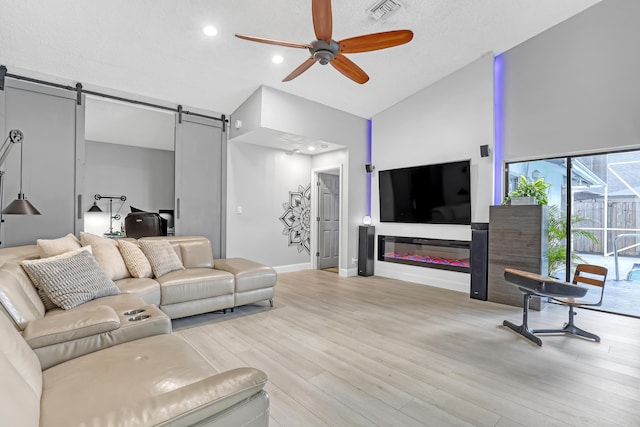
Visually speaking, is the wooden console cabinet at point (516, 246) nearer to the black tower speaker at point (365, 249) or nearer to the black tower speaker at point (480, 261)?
the black tower speaker at point (480, 261)

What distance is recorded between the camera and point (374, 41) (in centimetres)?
254

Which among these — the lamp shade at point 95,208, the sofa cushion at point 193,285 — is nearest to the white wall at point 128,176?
the lamp shade at point 95,208

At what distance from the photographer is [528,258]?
3.91 meters

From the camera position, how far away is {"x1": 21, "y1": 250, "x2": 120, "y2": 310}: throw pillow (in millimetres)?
2283

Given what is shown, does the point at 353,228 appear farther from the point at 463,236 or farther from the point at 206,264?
the point at 206,264

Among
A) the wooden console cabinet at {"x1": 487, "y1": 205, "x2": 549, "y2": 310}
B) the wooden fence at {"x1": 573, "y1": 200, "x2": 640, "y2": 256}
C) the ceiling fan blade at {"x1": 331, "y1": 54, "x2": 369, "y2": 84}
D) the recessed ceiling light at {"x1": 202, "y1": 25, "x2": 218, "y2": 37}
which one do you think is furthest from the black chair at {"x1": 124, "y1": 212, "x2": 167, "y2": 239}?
the wooden fence at {"x1": 573, "y1": 200, "x2": 640, "y2": 256}

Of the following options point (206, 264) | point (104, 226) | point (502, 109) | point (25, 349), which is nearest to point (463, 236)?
point (502, 109)

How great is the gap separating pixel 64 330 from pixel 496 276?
4.51 m

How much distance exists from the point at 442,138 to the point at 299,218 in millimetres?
3107

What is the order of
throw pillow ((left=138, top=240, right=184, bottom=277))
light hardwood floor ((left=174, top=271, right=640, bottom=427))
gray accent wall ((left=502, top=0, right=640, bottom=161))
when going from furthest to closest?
gray accent wall ((left=502, top=0, right=640, bottom=161)) → throw pillow ((left=138, top=240, right=184, bottom=277)) → light hardwood floor ((left=174, top=271, right=640, bottom=427))

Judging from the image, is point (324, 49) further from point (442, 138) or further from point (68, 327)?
point (442, 138)

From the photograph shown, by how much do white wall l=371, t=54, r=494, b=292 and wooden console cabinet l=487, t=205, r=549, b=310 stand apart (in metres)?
0.43

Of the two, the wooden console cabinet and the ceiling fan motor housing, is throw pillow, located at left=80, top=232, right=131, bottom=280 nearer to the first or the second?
the ceiling fan motor housing

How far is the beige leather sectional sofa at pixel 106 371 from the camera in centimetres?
94
